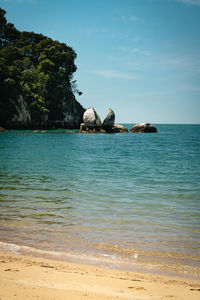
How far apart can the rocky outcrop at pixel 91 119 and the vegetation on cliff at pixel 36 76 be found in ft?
48.9

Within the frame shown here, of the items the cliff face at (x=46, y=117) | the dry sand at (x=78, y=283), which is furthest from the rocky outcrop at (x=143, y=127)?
the dry sand at (x=78, y=283)

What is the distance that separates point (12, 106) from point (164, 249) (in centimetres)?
6014

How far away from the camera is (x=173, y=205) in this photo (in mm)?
8453

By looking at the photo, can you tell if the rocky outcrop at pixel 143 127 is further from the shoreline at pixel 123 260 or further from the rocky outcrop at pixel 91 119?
the shoreline at pixel 123 260

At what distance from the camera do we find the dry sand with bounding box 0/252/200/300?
10.3ft

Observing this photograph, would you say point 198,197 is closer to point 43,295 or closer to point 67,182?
point 67,182

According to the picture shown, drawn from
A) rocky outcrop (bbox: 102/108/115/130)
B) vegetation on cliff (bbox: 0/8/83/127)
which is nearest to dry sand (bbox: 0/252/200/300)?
rocky outcrop (bbox: 102/108/115/130)

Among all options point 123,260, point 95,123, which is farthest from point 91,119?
point 123,260

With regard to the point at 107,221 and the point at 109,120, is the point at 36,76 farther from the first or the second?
the point at 107,221

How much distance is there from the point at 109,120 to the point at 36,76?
24.1 metres

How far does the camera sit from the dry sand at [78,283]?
10.3 ft

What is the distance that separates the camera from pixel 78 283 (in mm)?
3518

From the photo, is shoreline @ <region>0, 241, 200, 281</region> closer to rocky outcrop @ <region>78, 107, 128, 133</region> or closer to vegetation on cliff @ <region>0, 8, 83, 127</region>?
rocky outcrop @ <region>78, 107, 128, 133</region>

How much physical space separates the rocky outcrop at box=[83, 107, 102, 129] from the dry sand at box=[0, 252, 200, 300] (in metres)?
54.7
